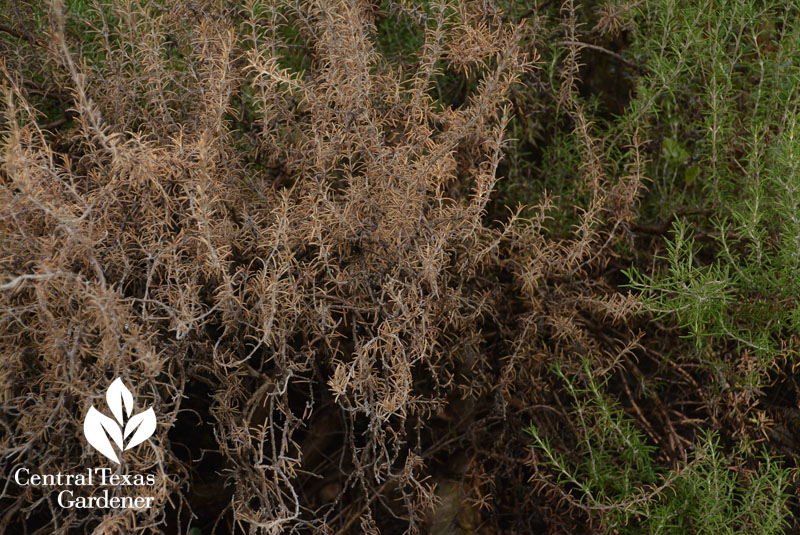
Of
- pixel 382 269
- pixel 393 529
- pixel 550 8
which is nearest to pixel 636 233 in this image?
pixel 550 8

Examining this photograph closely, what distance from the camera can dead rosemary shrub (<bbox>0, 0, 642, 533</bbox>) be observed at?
1.46m

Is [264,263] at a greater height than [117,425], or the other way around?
[264,263]

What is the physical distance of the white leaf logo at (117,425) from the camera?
1471 mm

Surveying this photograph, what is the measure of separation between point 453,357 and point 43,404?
1.03m

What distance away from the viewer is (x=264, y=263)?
1.52 metres

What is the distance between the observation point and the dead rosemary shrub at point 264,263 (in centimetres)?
146

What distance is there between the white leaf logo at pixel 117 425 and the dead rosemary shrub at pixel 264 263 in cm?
4

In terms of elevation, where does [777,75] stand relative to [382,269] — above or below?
above

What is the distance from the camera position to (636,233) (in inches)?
88.4

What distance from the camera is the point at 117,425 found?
1479mm

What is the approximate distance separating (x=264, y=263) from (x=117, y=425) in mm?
444

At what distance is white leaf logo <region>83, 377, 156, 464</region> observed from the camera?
147 cm

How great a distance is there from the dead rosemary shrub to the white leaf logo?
0.04 meters

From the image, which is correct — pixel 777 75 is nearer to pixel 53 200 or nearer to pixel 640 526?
pixel 640 526
